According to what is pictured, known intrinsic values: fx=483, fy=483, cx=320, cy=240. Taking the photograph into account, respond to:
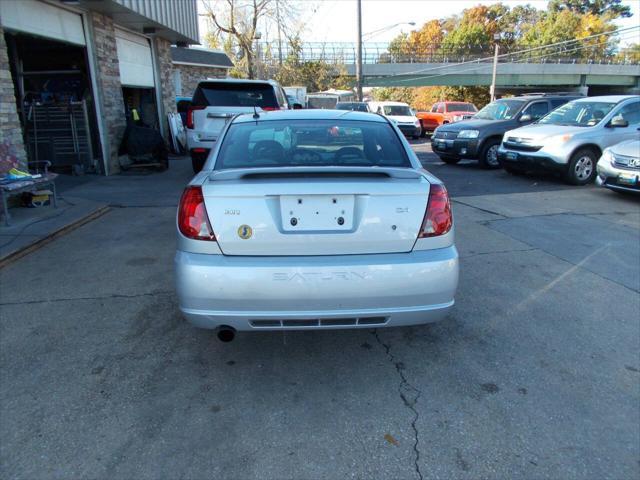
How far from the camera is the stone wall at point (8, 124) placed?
6.97 metres

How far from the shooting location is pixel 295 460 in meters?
2.41

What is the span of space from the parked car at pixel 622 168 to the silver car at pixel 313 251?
679 cm

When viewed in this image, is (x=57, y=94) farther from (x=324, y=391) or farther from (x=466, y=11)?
(x=466, y=11)

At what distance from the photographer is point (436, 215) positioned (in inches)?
118

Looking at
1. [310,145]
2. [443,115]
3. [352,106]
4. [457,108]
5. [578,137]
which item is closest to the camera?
[310,145]

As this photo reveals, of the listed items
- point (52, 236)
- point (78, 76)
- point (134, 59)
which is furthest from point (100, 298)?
point (134, 59)

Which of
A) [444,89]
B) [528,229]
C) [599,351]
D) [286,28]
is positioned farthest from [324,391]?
[444,89]

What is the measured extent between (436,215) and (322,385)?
129 cm

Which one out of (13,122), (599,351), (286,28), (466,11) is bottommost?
(599,351)

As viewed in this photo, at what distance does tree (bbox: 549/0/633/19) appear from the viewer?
83312mm

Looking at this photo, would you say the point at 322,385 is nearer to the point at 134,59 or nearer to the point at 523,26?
the point at 134,59

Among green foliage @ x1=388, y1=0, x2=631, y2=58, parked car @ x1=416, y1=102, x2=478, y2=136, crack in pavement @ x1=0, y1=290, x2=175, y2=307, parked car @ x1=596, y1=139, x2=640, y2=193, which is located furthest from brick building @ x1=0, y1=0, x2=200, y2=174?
green foliage @ x1=388, y1=0, x2=631, y2=58

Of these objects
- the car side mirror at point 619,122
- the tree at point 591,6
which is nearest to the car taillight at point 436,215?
the car side mirror at point 619,122

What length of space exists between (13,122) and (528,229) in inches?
309
